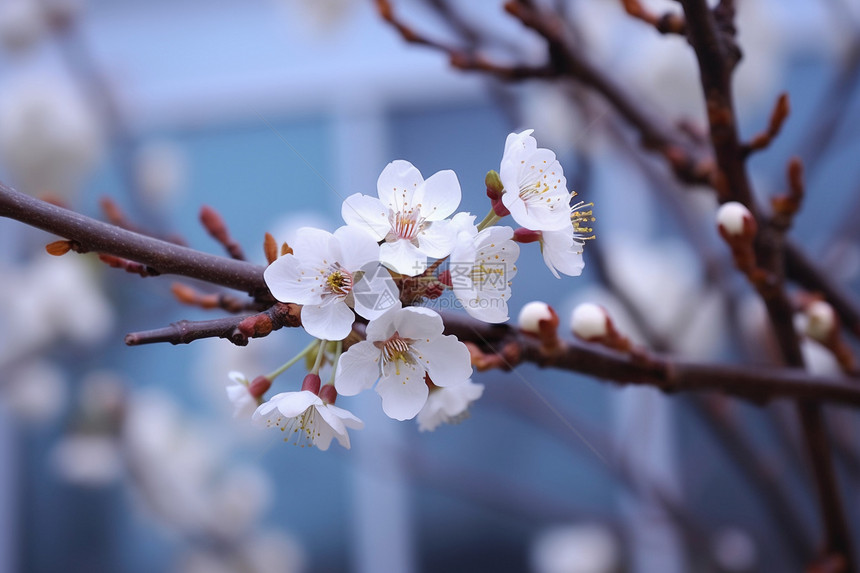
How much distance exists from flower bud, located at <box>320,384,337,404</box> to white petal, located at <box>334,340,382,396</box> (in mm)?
30

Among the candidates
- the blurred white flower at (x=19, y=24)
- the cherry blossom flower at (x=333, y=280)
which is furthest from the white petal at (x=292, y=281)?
the blurred white flower at (x=19, y=24)

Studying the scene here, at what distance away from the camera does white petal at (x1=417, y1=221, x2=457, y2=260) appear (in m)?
0.21

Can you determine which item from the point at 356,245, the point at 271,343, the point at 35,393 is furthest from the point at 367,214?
the point at 35,393

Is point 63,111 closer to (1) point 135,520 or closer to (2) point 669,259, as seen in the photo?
(1) point 135,520

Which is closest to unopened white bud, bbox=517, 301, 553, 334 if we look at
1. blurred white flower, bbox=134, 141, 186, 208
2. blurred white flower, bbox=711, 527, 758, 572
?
blurred white flower, bbox=711, 527, 758, 572

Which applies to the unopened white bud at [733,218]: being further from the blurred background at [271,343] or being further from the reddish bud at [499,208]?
the blurred background at [271,343]

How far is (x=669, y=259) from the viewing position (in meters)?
1.22

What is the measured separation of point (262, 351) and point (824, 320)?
0.64 m

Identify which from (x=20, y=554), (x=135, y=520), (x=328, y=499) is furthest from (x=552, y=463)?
(x=20, y=554)

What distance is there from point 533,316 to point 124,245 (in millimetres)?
165

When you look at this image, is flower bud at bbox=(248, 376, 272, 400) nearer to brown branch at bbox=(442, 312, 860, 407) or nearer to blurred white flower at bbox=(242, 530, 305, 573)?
brown branch at bbox=(442, 312, 860, 407)

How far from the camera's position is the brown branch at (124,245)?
22 cm

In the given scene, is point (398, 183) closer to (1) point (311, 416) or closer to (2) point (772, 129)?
(1) point (311, 416)

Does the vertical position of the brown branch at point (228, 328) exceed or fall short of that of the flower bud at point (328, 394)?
it exceeds it
